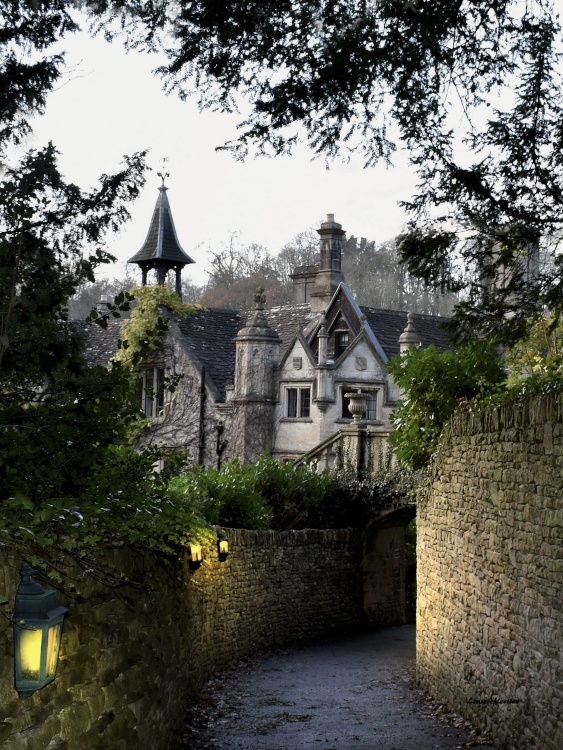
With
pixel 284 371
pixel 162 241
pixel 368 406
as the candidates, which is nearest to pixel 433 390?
pixel 368 406

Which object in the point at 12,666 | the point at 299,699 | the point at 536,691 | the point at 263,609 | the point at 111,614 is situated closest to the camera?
the point at 12,666

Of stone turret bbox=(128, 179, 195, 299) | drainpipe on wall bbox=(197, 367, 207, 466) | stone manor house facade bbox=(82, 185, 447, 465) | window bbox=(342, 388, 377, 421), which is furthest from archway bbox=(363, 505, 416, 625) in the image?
stone turret bbox=(128, 179, 195, 299)

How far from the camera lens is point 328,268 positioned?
30.9 metres

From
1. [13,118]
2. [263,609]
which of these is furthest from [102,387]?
[263,609]

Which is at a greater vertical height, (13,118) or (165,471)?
(13,118)

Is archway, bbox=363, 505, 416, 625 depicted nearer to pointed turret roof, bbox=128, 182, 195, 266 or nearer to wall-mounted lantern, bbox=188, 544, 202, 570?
wall-mounted lantern, bbox=188, 544, 202, 570

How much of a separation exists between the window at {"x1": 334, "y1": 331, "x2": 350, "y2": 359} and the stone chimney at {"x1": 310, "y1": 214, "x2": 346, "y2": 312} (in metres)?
1.47

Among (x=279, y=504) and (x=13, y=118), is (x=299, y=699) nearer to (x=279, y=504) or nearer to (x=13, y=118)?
(x=279, y=504)

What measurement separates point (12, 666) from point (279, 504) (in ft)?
48.5

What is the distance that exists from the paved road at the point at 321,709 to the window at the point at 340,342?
12.6 meters

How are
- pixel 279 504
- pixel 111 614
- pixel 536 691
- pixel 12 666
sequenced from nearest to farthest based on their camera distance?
pixel 12 666 → pixel 111 614 → pixel 536 691 → pixel 279 504

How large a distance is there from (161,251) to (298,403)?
25.5 feet

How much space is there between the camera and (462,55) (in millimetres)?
7461

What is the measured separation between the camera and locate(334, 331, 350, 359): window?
29.3 meters
